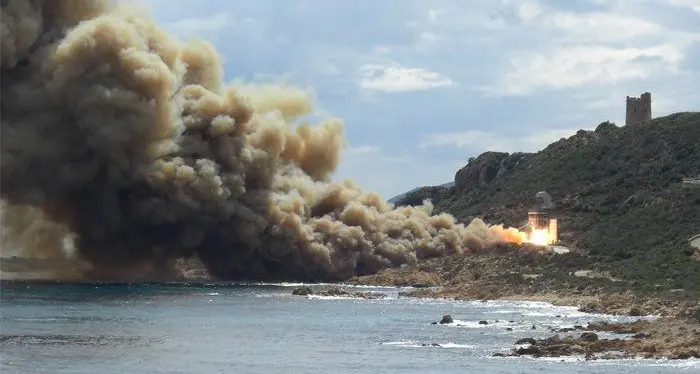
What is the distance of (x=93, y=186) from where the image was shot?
98500 millimetres

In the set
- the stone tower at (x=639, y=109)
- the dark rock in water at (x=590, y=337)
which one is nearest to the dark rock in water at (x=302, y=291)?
the dark rock in water at (x=590, y=337)

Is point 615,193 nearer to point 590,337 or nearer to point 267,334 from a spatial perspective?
point 267,334

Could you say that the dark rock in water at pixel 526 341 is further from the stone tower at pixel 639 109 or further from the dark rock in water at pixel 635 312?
the stone tower at pixel 639 109

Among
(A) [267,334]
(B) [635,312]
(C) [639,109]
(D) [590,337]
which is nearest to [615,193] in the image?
(C) [639,109]

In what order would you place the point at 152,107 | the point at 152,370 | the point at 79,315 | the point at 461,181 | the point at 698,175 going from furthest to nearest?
the point at 461,181 < the point at 698,175 < the point at 152,107 < the point at 79,315 < the point at 152,370

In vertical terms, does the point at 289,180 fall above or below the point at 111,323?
above

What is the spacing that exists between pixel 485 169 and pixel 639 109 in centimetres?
2389

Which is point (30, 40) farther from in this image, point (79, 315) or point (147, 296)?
point (79, 315)

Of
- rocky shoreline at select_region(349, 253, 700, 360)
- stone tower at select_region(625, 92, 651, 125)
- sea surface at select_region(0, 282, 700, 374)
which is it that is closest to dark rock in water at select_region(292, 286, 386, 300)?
sea surface at select_region(0, 282, 700, 374)

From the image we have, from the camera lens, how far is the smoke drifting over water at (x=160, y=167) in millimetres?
93625

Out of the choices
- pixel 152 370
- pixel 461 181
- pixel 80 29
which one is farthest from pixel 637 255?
pixel 461 181

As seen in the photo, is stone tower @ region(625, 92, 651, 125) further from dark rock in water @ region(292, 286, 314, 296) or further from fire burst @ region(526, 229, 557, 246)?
dark rock in water @ region(292, 286, 314, 296)

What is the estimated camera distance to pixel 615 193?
129500 mm

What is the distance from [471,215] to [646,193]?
2970 centimetres
